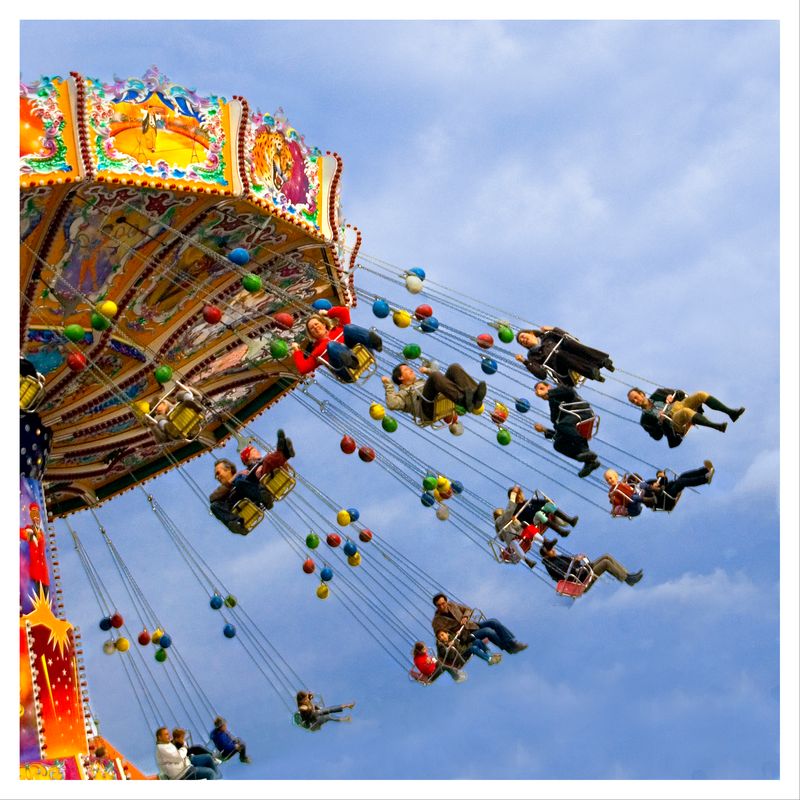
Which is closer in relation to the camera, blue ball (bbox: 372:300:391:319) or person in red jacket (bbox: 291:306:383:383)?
person in red jacket (bbox: 291:306:383:383)

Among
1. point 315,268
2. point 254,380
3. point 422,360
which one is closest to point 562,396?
point 422,360

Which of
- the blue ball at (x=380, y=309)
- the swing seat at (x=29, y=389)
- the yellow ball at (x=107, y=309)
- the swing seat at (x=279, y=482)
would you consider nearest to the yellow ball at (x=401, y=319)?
the blue ball at (x=380, y=309)

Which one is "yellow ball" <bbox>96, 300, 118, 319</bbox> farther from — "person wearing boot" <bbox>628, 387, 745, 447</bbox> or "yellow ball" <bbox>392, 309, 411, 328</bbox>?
"person wearing boot" <bbox>628, 387, 745, 447</bbox>

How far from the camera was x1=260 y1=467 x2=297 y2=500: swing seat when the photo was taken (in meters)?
14.2

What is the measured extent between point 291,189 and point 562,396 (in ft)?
11.3

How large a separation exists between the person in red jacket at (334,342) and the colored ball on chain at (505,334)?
150 centimetres

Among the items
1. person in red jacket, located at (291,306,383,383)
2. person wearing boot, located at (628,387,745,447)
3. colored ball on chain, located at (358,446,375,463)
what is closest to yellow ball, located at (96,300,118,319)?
person in red jacket, located at (291,306,383,383)

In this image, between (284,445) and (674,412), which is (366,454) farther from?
(674,412)

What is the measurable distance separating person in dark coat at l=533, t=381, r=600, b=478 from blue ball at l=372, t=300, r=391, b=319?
1.72m

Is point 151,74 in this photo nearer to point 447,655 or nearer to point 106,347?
point 106,347

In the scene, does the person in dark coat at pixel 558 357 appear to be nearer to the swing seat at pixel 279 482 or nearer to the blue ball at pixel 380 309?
the blue ball at pixel 380 309

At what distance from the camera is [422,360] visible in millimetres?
13836

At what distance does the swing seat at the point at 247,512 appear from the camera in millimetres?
14352

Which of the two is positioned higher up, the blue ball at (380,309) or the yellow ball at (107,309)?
the blue ball at (380,309)
